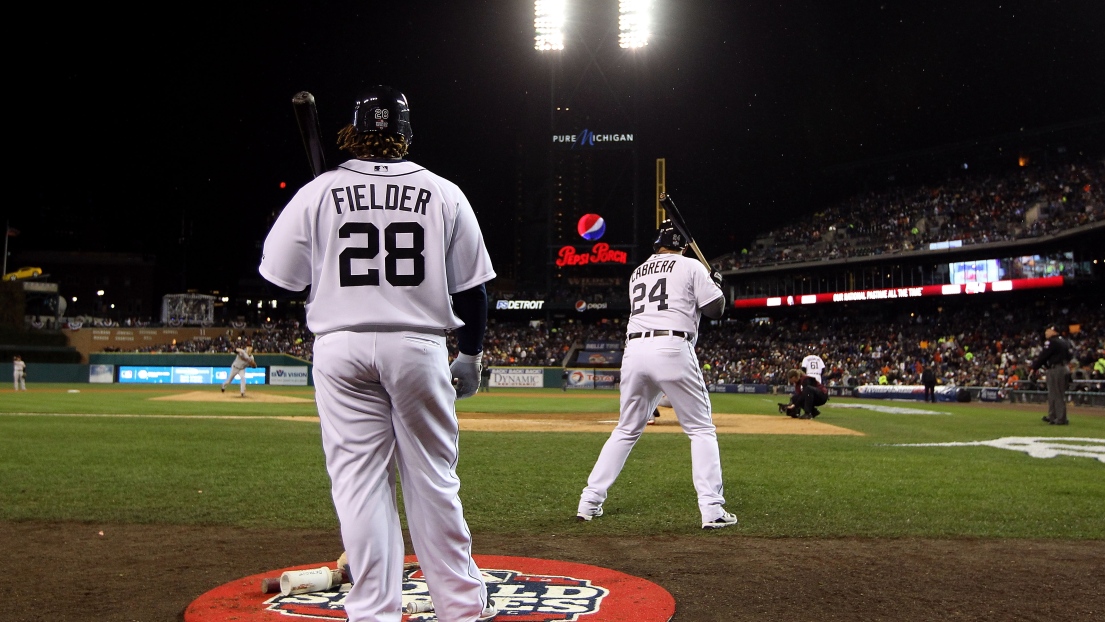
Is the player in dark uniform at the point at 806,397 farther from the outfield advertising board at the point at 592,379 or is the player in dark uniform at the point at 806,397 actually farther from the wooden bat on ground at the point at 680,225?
the outfield advertising board at the point at 592,379

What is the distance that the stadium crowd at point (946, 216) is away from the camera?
37.8 meters

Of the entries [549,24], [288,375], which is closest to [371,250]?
[288,375]

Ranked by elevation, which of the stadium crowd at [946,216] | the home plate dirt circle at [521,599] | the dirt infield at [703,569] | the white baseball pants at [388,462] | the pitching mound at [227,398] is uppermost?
the stadium crowd at [946,216]

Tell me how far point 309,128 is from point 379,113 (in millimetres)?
613

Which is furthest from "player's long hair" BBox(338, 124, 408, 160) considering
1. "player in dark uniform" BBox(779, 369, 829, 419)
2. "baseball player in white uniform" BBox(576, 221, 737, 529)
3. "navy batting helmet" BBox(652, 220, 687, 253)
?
"player in dark uniform" BBox(779, 369, 829, 419)

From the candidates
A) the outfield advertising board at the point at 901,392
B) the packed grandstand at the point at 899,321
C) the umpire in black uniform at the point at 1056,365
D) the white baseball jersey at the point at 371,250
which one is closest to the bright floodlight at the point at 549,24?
the packed grandstand at the point at 899,321

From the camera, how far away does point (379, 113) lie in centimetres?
310

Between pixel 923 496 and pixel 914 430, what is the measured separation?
8.26 metres

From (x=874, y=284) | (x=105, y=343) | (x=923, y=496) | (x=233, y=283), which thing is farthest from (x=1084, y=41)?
(x=233, y=283)

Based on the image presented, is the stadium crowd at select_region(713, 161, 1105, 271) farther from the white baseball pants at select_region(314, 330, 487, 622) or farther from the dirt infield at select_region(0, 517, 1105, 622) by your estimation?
the white baseball pants at select_region(314, 330, 487, 622)

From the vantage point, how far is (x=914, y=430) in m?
14.2

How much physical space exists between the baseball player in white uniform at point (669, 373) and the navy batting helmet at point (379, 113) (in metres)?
2.97

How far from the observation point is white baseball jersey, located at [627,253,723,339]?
19.2 feet

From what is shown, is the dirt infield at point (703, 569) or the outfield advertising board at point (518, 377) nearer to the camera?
the dirt infield at point (703, 569)
